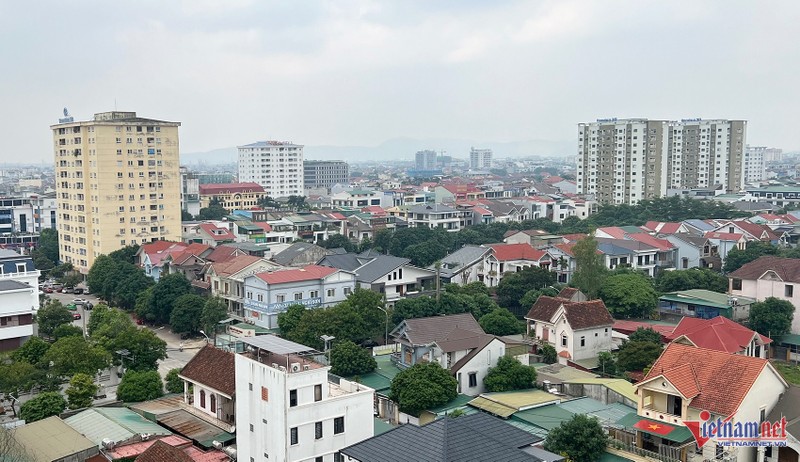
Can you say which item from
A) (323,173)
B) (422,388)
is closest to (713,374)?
(422,388)

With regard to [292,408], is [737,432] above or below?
below

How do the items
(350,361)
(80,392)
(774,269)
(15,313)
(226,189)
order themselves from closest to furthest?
(80,392) < (350,361) < (15,313) < (774,269) < (226,189)

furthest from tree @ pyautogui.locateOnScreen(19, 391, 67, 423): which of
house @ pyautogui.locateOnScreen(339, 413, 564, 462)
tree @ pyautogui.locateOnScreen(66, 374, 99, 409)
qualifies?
house @ pyautogui.locateOnScreen(339, 413, 564, 462)

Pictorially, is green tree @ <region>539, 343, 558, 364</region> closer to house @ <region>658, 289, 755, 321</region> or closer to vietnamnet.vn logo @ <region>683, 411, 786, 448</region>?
house @ <region>658, 289, 755, 321</region>

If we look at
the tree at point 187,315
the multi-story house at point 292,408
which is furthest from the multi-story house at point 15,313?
the multi-story house at point 292,408

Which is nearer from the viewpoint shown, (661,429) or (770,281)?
(661,429)

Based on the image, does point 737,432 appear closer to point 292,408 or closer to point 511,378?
point 511,378
